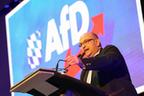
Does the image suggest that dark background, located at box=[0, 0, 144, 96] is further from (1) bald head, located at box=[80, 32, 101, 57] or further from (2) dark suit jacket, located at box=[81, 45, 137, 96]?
(2) dark suit jacket, located at box=[81, 45, 137, 96]

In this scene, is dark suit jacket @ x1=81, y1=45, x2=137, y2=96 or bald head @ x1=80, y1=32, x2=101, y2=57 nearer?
dark suit jacket @ x1=81, y1=45, x2=137, y2=96

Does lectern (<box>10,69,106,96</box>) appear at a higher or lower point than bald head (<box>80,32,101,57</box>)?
lower

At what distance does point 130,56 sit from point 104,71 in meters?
0.59

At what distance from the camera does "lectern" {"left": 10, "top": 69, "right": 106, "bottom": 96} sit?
151 centimetres

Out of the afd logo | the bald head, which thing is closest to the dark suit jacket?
the bald head

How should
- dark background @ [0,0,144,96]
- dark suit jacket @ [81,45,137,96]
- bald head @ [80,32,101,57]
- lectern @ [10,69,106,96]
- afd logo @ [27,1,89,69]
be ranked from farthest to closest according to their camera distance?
dark background @ [0,0,144,96]
afd logo @ [27,1,89,69]
bald head @ [80,32,101,57]
dark suit jacket @ [81,45,137,96]
lectern @ [10,69,106,96]

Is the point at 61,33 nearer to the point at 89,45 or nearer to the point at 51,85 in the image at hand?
the point at 89,45

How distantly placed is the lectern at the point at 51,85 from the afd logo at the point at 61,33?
1.01 metres

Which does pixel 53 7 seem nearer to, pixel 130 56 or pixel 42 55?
pixel 42 55

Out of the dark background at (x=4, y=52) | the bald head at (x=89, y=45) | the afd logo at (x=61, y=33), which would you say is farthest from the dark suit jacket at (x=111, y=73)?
→ the dark background at (x=4, y=52)

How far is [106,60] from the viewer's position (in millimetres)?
1676

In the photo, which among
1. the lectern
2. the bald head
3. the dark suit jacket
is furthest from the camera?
the bald head

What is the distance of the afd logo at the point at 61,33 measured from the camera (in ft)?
8.87

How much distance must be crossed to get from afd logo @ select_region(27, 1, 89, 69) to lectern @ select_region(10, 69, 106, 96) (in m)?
A: 1.01
